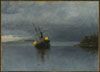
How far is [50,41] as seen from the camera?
402 cm

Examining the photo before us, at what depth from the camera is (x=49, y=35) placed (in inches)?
159

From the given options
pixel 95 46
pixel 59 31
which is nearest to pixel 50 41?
pixel 59 31

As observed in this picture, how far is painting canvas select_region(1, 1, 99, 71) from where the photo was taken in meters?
4.02

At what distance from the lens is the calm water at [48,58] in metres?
4.01

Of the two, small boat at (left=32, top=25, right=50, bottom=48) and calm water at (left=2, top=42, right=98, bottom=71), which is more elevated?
small boat at (left=32, top=25, right=50, bottom=48)

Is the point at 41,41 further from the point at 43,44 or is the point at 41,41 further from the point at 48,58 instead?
the point at 48,58

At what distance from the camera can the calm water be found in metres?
4.01

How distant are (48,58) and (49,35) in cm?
19

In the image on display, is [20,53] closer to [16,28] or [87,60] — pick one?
[16,28]

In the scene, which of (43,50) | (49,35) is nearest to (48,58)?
(43,50)

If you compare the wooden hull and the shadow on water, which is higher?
the wooden hull

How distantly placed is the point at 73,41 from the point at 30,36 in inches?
13.7

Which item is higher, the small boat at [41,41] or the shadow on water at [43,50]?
the small boat at [41,41]

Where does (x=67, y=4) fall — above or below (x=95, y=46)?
above
